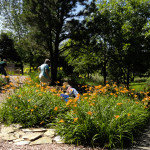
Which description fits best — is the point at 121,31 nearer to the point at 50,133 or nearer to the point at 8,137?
the point at 50,133

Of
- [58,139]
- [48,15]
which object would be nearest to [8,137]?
[58,139]

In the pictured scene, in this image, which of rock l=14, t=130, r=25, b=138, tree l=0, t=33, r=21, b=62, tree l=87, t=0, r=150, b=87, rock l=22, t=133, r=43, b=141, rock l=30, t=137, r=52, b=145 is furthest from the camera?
tree l=0, t=33, r=21, b=62

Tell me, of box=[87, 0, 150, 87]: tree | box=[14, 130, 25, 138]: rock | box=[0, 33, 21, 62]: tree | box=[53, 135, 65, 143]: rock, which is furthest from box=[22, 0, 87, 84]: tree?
box=[0, 33, 21, 62]: tree

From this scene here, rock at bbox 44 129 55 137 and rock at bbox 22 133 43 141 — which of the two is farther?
rock at bbox 44 129 55 137

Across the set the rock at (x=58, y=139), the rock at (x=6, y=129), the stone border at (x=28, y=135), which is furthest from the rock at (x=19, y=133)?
the rock at (x=58, y=139)

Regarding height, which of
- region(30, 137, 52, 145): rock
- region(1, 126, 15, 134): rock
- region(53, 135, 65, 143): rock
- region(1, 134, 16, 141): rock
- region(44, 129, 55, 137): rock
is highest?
region(1, 126, 15, 134): rock

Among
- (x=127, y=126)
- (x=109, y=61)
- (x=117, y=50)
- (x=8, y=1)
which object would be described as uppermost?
(x=8, y=1)

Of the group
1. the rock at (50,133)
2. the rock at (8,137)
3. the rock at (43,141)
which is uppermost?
the rock at (8,137)

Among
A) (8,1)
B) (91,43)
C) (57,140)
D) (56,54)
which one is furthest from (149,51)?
(8,1)

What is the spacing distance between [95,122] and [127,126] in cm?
59

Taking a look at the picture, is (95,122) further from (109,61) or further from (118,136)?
(109,61)

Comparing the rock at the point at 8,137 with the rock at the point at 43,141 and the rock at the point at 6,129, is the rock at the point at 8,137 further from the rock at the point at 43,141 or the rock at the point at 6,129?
the rock at the point at 43,141

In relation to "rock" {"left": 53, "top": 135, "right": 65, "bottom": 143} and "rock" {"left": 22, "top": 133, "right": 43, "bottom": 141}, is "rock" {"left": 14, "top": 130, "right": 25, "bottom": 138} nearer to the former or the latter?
"rock" {"left": 22, "top": 133, "right": 43, "bottom": 141}

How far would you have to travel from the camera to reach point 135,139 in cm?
290
